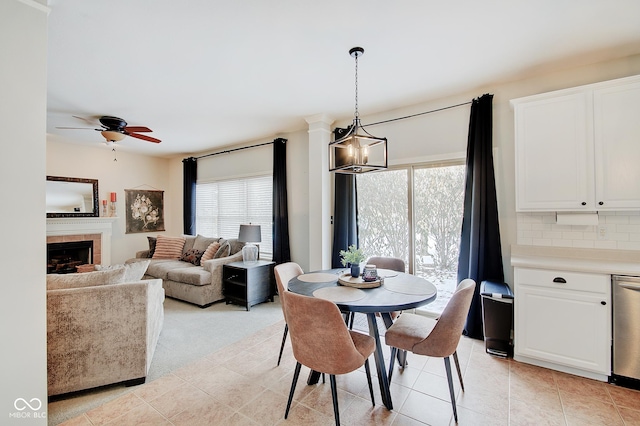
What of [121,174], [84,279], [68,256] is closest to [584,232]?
[84,279]

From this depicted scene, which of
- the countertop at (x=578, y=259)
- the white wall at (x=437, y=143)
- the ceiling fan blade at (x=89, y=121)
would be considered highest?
the ceiling fan blade at (x=89, y=121)

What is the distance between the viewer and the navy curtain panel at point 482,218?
2988mm

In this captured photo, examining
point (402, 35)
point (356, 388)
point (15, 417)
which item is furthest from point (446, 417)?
point (402, 35)

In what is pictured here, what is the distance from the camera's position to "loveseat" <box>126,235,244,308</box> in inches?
162

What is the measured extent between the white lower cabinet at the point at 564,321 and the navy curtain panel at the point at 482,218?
0.43 metres

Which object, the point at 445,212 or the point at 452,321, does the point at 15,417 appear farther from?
the point at 445,212

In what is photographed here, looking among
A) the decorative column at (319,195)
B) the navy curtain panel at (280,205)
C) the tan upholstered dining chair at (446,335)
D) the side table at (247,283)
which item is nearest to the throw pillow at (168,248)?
the side table at (247,283)

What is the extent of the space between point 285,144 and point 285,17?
2.85 metres

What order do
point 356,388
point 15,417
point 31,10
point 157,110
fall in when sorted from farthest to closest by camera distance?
point 157,110 < point 356,388 < point 31,10 < point 15,417

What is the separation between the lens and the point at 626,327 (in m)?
2.16

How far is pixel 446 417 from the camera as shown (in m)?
1.88

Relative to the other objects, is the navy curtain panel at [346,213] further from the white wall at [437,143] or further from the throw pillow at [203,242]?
the throw pillow at [203,242]

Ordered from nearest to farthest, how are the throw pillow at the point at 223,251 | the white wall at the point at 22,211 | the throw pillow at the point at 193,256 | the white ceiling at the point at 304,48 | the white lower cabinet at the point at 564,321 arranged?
1. the white wall at the point at 22,211
2. the white ceiling at the point at 304,48
3. the white lower cabinet at the point at 564,321
4. the throw pillow at the point at 223,251
5. the throw pillow at the point at 193,256

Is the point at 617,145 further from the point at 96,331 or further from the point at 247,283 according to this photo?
the point at 96,331
